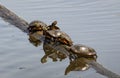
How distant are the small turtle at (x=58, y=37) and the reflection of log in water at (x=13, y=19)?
153 cm

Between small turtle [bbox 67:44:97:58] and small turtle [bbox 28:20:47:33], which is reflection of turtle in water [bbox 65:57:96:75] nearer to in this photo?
small turtle [bbox 67:44:97:58]

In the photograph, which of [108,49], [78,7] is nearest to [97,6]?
[78,7]

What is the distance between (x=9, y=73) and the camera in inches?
265

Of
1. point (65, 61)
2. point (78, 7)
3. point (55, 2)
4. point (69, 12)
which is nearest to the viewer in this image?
point (65, 61)

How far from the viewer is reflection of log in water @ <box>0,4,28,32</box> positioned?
9516mm

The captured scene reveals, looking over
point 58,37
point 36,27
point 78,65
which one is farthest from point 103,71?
point 36,27

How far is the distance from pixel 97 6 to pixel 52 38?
5.81m

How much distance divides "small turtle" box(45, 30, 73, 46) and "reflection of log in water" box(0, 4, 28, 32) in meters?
1.53

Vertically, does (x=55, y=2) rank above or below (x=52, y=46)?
above

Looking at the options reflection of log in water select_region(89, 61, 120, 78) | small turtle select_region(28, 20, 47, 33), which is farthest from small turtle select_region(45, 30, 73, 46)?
reflection of log in water select_region(89, 61, 120, 78)

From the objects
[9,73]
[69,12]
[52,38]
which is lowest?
[9,73]

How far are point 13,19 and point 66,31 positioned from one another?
158 centimetres

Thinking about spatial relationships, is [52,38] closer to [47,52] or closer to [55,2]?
[47,52]

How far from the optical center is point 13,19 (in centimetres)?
1012
